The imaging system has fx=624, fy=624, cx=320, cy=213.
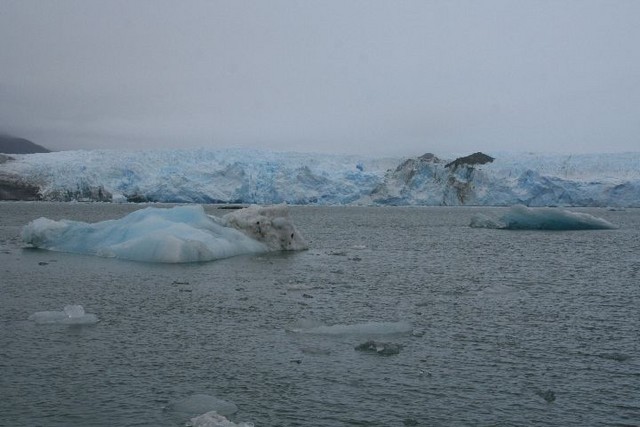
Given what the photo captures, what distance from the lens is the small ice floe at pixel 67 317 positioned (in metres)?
13.8

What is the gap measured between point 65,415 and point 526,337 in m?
9.12

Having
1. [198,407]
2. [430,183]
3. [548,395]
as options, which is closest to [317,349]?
[198,407]

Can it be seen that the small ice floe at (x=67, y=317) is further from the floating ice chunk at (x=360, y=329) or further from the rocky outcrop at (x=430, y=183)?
the rocky outcrop at (x=430, y=183)

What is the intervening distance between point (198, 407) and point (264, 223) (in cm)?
2240

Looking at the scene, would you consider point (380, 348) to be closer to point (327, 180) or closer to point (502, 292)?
point (502, 292)

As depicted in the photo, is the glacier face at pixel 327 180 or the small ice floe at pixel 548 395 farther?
the glacier face at pixel 327 180

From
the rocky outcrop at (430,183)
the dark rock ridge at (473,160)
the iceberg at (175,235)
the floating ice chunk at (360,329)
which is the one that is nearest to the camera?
the floating ice chunk at (360,329)

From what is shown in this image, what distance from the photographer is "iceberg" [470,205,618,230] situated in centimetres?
5081

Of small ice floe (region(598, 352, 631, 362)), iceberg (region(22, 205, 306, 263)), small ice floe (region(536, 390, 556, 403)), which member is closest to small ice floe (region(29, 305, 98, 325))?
small ice floe (region(536, 390, 556, 403))

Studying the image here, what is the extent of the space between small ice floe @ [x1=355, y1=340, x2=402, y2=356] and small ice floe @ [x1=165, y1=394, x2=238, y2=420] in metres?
3.56

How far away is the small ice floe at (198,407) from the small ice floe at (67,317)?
229 inches

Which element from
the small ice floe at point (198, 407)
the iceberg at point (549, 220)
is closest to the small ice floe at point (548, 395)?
the small ice floe at point (198, 407)

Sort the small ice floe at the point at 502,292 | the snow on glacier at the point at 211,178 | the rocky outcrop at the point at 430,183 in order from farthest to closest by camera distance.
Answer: the rocky outcrop at the point at 430,183
the snow on glacier at the point at 211,178
the small ice floe at the point at 502,292

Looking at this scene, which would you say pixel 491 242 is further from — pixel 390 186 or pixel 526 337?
pixel 390 186
